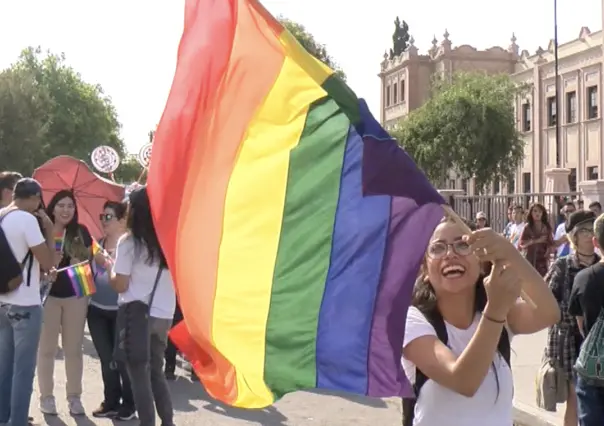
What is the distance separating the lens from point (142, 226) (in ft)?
21.1

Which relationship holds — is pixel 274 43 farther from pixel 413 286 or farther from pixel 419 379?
pixel 419 379

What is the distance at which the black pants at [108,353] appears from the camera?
778 centimetres

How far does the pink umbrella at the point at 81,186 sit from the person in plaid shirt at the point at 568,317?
447 cm

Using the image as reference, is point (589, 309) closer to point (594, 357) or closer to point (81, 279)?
point (594, 357)

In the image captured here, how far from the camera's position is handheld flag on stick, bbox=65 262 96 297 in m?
7.59

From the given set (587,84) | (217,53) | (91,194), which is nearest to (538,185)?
(587,84)

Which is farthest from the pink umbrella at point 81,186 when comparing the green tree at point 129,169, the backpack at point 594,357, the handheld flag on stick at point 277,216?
the green tree at point 129,169

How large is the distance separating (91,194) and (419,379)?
21.2ft

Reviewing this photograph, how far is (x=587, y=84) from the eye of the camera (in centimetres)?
4409

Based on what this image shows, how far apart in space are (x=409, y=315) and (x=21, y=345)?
4.10 m

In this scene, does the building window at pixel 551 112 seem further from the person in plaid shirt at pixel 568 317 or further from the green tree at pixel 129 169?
the person in plaid shirt at pixel 568 317

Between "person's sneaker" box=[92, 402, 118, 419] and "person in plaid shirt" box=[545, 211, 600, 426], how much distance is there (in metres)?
3.62

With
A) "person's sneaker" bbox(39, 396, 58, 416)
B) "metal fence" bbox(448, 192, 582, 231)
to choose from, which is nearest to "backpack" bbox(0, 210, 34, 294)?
"person's sneaker" bbox(39, 396, 58, 416)

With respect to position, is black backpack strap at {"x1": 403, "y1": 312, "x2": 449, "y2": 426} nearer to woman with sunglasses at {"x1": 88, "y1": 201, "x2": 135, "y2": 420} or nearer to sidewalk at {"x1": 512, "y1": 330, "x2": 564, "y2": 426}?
sidewalk at {"x1": 512, "y1": 330, "x2": 564, "y2": 426}
